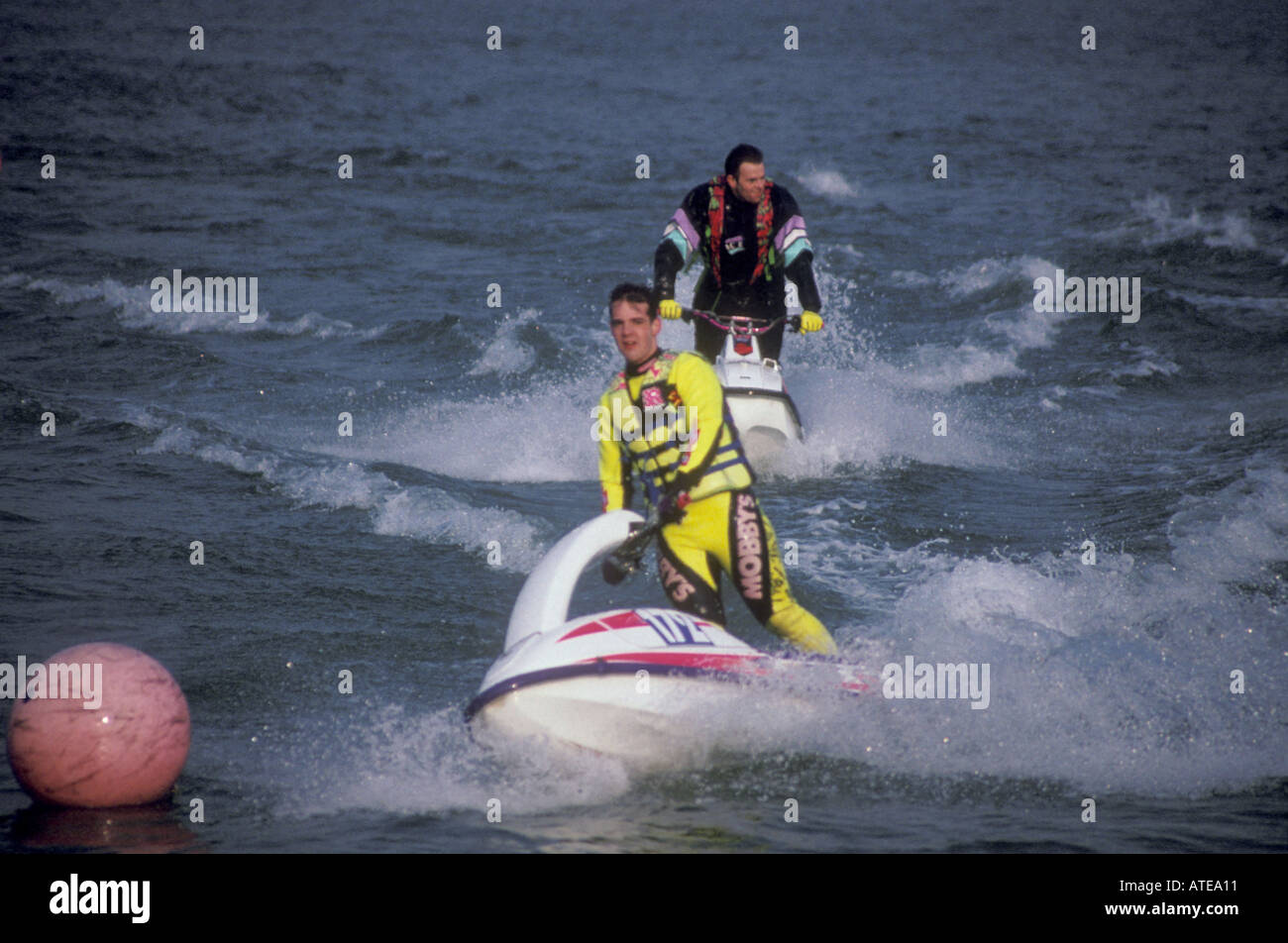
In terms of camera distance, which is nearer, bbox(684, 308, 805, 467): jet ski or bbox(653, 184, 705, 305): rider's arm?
bbox(653, 184, 705, 305): rider's arm

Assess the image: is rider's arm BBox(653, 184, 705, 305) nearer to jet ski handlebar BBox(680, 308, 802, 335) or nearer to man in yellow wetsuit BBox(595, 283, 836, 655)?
jet ski handlebar BBox(680, 308, 802, 335)

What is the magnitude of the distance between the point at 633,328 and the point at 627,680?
1.39 metres

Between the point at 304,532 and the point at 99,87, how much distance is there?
69.9 ft

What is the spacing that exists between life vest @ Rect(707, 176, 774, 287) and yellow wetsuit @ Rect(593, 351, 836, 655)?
3017mm

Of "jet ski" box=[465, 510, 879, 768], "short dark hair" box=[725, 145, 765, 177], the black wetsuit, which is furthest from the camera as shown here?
the black wetsuit

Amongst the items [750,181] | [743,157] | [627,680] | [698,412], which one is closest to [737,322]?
[750,181]

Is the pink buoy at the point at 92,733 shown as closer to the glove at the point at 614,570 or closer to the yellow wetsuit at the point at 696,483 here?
the glove at the point at 614,570

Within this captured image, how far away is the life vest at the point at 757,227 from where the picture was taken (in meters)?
8.48

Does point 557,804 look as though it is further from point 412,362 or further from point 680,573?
point 412,362

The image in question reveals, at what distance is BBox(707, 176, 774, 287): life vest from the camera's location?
27.8ft

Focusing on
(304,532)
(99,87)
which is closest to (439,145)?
(99,87)

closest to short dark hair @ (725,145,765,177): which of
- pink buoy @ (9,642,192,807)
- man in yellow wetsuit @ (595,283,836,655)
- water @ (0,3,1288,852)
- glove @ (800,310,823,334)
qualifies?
glove @ (800,310,823,334)

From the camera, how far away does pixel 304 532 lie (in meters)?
8.67

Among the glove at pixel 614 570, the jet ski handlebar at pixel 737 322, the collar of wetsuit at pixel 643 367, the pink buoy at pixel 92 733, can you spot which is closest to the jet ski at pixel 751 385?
the jet ski handlebar at pixel 737 322
